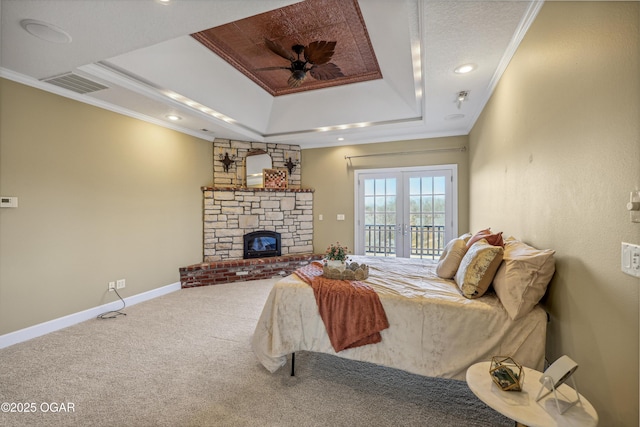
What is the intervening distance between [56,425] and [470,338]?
269 cm

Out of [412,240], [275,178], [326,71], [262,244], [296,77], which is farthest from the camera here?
[275,178]

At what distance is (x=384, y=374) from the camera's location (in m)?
2.32

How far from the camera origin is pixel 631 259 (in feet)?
3.48

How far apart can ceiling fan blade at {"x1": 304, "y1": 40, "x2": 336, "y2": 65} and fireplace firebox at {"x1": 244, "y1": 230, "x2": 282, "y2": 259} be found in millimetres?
3463

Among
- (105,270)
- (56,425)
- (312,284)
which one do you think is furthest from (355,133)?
(56,425)

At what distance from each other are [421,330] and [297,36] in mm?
3215

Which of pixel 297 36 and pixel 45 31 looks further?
pixel 297 36

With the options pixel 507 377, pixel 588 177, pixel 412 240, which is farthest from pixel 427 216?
pixel 507 377

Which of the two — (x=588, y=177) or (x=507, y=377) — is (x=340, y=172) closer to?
(x=588, y=177)

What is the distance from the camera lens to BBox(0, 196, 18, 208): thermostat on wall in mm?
2749

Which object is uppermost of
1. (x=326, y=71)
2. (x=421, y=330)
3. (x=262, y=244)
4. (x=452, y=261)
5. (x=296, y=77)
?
(x=326, y=71)

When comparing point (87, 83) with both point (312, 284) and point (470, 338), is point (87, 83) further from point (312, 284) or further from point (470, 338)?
point (470, 338)

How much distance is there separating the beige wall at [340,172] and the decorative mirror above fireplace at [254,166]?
35.7 inches

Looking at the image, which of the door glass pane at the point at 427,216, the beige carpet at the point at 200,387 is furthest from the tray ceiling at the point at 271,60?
the beige carpet at the point at 200,387
